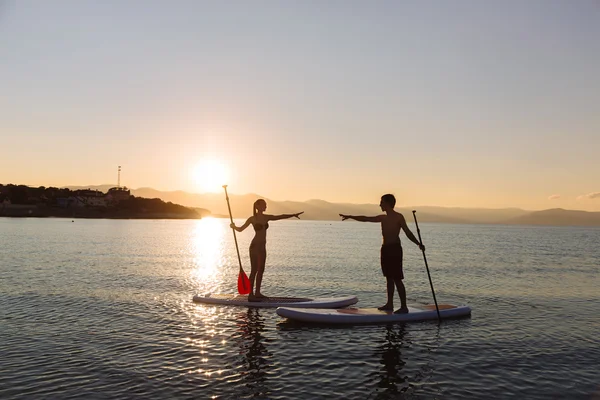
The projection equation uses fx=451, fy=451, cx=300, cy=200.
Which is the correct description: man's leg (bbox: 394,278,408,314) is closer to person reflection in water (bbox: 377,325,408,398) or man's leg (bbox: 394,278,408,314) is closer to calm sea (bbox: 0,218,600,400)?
calm sea (bbox: 0,218,600,400)

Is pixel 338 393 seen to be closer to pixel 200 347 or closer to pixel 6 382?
pixel 200 347

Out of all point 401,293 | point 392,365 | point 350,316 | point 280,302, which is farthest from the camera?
point 280,302

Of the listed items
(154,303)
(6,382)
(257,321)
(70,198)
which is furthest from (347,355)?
(70,198)

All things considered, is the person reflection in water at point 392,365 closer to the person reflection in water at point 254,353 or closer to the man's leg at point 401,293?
the man's leg at point 401,293

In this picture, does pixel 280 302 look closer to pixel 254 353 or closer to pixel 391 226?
Result: pixel 391 226

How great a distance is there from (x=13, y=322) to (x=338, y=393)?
10.7 m

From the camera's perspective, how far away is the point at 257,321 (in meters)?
14.1

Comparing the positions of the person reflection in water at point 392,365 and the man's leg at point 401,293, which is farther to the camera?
the man's leg at point 401,293

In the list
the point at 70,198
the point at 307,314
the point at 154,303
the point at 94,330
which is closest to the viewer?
the point at 94,330

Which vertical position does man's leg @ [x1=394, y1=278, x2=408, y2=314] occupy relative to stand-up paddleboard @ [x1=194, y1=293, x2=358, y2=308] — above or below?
above

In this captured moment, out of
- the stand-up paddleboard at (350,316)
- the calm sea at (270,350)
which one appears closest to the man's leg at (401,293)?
the stand-up paddleboard at (350,316)

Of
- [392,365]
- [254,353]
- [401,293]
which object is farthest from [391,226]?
[254,353]

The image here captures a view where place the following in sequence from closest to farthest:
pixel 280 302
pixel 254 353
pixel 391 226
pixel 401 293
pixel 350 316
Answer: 1. pixel 254 353
2. pixel 391 226
3. pixel 350 316
4. pixel 401 293
5. pixel 280 302

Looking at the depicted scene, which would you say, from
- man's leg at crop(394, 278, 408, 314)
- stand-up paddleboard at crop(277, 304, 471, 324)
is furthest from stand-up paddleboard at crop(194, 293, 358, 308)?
man's leg at crop(394, 278, 408, 314)
